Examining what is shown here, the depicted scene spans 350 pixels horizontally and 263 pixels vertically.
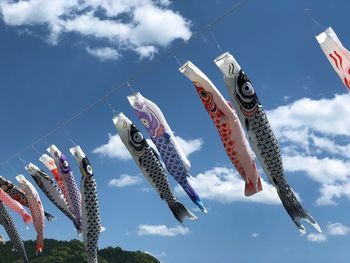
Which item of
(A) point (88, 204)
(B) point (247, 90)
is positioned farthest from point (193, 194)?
(A) point (88, 204)

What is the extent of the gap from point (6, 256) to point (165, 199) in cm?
3722

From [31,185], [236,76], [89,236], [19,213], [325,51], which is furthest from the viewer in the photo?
[19,213]

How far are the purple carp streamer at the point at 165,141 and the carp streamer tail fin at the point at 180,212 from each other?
0.23 m

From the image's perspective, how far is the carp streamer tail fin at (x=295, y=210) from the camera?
8.23 m

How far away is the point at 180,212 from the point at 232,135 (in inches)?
79.3

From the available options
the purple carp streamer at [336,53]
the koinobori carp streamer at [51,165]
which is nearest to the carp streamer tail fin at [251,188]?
the purple carp streamer at [336,53]

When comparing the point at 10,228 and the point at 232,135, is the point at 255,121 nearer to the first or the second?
the point at 232,135

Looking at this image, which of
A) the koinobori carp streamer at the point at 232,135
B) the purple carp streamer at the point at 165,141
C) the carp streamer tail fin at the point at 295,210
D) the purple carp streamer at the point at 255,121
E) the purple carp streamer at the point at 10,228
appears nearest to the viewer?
the carp streamer tail fin at the point at 295,210

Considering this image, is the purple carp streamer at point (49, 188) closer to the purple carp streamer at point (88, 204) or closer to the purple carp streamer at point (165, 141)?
the purple carp streamer at point (88, 204)

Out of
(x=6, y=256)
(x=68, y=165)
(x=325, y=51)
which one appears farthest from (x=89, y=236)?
(x=6, y=256)

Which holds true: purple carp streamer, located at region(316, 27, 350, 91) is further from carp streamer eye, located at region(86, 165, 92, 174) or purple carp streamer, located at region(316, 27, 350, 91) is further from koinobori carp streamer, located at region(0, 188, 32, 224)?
koinobori carp streamer, located at region(0, 188, 32, 224)

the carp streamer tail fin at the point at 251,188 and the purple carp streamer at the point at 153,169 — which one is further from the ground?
the purple carp streamer at the point at 153,169

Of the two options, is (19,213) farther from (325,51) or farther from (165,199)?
(325,51)

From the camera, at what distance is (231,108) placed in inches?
345
